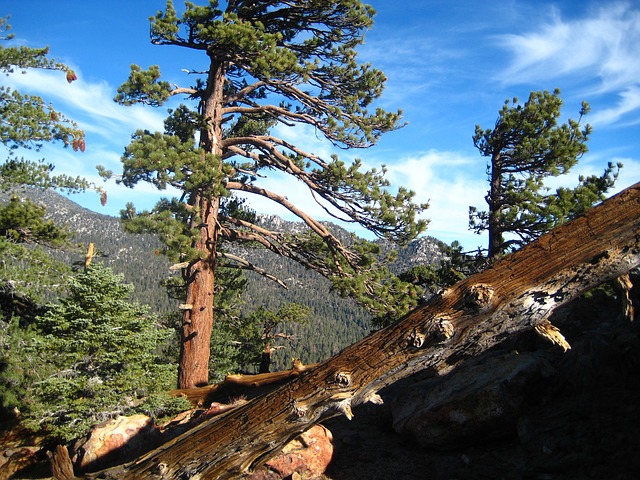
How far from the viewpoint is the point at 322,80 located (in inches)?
469

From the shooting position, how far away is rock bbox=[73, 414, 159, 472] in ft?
21.5

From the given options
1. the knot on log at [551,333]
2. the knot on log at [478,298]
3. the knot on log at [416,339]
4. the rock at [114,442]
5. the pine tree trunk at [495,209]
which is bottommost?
the rock at [114,442]

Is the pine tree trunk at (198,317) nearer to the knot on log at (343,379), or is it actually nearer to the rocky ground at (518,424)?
the rocky ground at (518,424)

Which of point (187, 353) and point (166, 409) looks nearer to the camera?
point (166, 409)

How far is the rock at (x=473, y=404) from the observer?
587 cm

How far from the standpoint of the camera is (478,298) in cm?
330

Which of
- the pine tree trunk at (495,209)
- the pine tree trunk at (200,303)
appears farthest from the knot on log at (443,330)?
the pine tree trunk at (495,209)

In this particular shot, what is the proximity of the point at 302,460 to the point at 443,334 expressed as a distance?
142 inches

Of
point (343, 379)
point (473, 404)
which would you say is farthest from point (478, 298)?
point (473, 404)

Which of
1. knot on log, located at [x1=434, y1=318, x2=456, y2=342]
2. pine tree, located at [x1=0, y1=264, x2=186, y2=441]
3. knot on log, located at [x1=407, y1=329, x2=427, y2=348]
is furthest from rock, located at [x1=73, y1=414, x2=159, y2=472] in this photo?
knot on log, located at [x1=434, y1=318, x2=456, y2=342]

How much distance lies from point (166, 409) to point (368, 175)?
22.0ft

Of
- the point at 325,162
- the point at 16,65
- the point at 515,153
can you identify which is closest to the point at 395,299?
the point at 325,162

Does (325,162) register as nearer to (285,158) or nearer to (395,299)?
(285,158)

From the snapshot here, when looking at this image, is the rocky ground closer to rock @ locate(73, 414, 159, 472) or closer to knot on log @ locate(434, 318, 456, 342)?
rock @ locate(73, 414, 159, 472)
